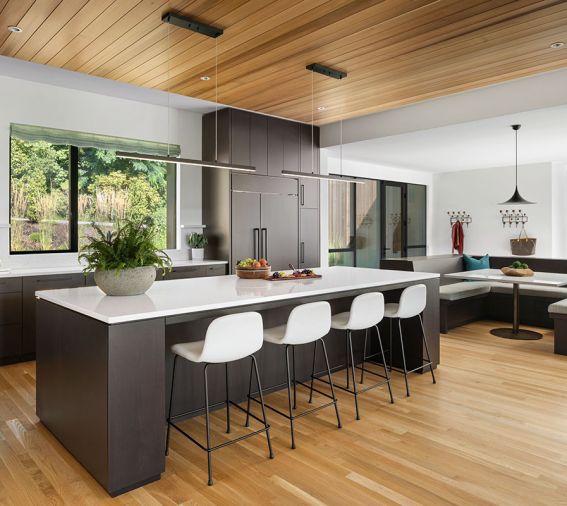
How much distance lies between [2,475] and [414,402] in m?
2.72

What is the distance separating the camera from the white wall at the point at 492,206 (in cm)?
916

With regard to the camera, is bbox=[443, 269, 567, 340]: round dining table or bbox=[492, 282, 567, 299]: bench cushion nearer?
bbox=[443, 269, 567, 340]: round dining table

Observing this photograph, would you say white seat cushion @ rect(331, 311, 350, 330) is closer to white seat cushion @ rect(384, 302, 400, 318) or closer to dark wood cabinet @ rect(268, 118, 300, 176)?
white seat cushion @ rect(384, 302, 400, 318)

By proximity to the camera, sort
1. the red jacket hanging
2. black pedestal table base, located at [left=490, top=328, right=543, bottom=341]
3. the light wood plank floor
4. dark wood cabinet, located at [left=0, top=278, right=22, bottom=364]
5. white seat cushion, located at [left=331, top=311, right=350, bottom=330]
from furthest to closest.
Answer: the red jacket hanging → black pedestal table base, located at [left=490, top=328, right=543, bottom=341] → dark wood cabinet, located at [left=0, top=278, right=22, bottom=364] → white seat cushion, located at [left=331, top=311, right=350, bottom=330] → the light wood plank floor

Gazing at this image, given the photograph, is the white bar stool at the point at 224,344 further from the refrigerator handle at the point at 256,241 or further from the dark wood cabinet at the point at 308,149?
the dark wood cabinet at the point at 308,149

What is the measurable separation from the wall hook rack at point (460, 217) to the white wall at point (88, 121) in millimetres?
6230

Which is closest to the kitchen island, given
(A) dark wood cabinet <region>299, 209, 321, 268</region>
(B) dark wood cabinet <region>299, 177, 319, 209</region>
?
(A) dark wood cabinet <region>299, 209, 321, 268</region>

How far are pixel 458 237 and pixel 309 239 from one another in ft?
15.0

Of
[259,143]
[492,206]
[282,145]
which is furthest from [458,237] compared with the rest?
[259,143]

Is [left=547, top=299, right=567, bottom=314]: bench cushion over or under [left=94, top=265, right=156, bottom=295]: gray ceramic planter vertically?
under

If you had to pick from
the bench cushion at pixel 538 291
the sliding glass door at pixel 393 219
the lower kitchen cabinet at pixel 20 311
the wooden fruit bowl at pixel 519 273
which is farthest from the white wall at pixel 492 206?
the lower kitchen cabinet at pixel 20 311

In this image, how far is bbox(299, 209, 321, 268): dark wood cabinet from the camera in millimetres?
6984

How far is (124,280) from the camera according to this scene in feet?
9.70

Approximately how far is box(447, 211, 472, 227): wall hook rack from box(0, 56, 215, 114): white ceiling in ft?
20.8
